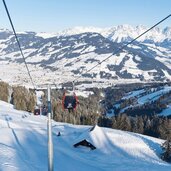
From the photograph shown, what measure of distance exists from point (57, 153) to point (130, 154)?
86.5ft

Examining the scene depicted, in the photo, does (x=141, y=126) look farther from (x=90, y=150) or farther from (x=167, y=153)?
(x=90, y=150)

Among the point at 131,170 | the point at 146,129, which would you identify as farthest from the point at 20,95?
the point at 131,170

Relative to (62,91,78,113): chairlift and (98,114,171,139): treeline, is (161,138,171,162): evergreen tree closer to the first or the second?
(98,114,171,139): treeline

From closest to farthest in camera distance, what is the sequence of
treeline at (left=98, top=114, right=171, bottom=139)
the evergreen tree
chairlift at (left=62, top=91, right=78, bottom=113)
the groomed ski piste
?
chairlift at (left=62, top=91, right=78, bottom=113) → the groomed ski piste → the evergreen tree → treeline at (left=98, top=114, right=171, bottom=139)

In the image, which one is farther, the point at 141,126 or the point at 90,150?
the point at 141,126

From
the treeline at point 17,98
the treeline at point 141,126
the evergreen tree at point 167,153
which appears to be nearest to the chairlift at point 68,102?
the evergreen tree at point 167,153

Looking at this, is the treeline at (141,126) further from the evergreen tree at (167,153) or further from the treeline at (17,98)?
the evergreen tree at (167,153)

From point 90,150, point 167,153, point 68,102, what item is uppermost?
point 68,102

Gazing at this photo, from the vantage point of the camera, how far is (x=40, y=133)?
98438mm

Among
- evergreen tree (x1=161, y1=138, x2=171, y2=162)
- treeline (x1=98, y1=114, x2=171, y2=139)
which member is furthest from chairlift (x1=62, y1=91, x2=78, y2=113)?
treeline (x1=98, y1=114, x2=171, y2=139)

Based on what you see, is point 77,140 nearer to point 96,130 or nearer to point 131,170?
point 96,130

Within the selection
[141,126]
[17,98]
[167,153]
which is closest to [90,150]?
[167,153]

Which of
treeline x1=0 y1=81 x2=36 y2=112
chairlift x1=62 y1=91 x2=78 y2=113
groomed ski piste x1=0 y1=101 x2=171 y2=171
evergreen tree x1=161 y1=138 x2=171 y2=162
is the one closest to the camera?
chairlift x1=62 y1=91 x2=78 y2=113

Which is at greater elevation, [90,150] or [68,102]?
[68,102]
